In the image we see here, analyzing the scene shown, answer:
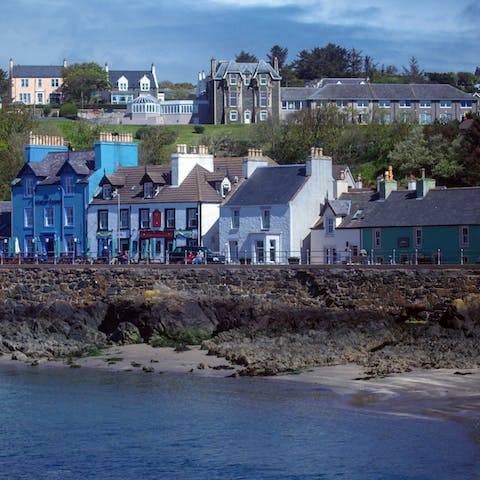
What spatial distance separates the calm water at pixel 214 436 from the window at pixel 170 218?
2535 centimetres

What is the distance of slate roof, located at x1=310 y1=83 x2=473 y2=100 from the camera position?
445 ft

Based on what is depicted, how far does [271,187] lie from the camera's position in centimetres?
→ 6412

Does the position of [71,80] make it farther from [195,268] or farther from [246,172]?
[195,268]

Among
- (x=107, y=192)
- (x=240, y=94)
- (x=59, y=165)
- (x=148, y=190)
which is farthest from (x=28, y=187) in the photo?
(x=240, y=94)

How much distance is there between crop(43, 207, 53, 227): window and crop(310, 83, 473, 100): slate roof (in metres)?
67.1

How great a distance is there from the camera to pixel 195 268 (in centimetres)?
5569

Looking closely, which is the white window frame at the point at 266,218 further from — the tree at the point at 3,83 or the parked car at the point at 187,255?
the tree at the point at 3,83

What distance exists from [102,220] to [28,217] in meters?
6.06

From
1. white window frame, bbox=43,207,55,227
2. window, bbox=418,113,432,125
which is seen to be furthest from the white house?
window, bbox=418,113,432,125

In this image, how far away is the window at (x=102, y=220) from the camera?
69312 millimetres

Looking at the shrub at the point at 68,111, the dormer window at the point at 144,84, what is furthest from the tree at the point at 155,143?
the dormer window at the point at 144,84

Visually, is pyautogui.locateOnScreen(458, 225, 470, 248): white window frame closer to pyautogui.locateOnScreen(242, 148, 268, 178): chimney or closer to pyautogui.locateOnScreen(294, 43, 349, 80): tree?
pyautogui.locateOnScreen(242, 148, 268, 178): chimney

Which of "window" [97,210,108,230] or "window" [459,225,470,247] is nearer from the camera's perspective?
"window" [459,225,470,247]

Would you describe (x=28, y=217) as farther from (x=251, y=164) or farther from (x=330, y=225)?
(x=330, y=225)
